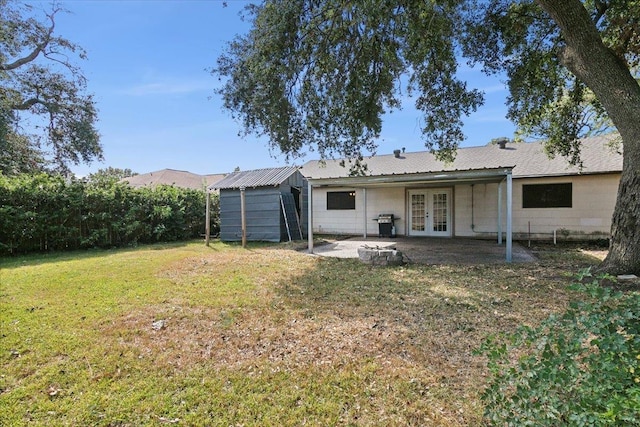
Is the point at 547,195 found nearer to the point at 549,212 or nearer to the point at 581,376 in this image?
the point at 549,212

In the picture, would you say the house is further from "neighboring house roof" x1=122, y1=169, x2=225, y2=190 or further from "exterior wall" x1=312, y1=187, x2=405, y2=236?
"neighboring house roof" x1=122, y1=169, x2=225, y2=190

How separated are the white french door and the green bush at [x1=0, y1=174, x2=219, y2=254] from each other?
9751 millimetres

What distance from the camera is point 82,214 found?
10.5 meters

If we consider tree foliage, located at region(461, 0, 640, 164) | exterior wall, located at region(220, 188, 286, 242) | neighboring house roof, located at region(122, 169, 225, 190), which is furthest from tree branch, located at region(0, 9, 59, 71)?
tree foliage, located at region(461, 0, 640, 164)

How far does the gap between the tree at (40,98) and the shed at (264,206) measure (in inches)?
340

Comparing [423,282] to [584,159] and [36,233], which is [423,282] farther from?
[36,233]

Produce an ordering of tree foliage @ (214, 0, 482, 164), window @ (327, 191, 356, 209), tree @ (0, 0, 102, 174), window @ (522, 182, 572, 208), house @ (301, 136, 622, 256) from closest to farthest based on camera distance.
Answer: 1. tree foliage @ (214, 0, 482, 164)
2. house @ (301, 136, 622, 256)
3. window @ (522, 182, 572, 208)
4. tree @ (0, 0, 102, 174)
5. window @ (327, 191, 356, 209)

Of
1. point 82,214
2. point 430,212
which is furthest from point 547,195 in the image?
point 82,214

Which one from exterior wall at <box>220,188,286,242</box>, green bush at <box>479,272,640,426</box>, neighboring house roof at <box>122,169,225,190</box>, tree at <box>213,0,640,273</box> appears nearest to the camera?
green bush at <box>479,272,640,426</box>

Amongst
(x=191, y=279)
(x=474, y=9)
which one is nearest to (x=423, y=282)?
(x=191, y=279)

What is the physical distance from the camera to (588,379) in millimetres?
1421

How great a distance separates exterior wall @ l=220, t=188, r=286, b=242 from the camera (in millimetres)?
11922

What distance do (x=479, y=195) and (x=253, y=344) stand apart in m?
11.5

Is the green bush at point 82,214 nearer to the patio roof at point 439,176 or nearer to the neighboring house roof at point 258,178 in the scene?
the neighboring house roof at point 258,178
